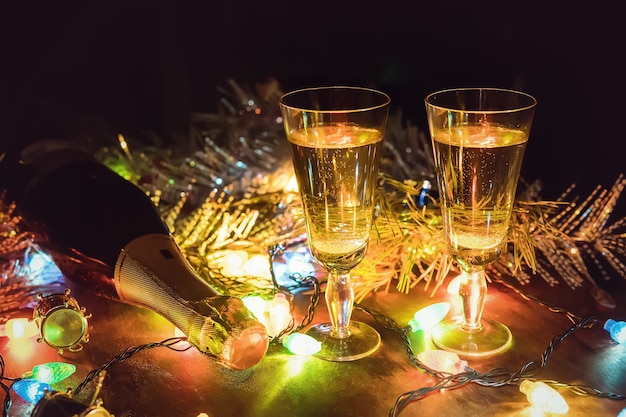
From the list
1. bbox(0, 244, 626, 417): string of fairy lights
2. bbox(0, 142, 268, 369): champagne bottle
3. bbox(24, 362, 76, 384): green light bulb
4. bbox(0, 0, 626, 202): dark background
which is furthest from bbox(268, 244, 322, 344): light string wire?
bbox(0, 0, 626, 202): dark background

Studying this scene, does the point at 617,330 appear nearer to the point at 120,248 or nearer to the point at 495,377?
the point at 495,377

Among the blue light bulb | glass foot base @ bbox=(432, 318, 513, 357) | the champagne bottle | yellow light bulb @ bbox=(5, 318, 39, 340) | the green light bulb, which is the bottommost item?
glass foot base @ bbox=(432, 318, 513, 357)

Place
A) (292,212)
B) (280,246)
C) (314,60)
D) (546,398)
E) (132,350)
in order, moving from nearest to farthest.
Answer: (546,398) → (132,350) → (280,246) → (292,212) → (314,60)

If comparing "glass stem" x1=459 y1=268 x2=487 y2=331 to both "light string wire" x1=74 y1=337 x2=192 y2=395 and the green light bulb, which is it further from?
the green light bulb

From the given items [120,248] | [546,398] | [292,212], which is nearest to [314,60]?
[292,212]

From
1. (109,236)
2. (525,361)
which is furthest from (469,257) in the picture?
(109,236)

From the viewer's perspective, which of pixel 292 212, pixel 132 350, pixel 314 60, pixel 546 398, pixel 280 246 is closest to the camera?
pixel 546 398
